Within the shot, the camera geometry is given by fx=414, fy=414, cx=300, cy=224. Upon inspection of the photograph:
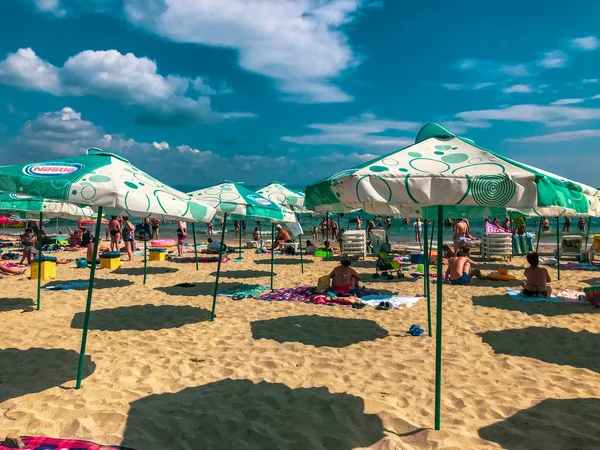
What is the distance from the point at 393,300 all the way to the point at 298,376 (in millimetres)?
4018

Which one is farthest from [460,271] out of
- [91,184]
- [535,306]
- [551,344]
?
[91,184]

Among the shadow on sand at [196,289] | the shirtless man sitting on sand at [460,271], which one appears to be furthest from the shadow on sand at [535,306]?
the shadow on sand at [196,289]

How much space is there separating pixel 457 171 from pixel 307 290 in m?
6.83

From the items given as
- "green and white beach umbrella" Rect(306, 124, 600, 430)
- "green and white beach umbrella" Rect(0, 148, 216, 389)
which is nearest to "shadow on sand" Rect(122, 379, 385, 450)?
"green and white beach umbrella" Rect(306, 124, 600, 430)

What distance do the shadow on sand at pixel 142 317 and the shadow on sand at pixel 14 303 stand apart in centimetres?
141

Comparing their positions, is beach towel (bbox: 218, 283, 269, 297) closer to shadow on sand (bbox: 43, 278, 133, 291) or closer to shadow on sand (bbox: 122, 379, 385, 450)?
shadow on sand (bbox: 43, 278, 133, 291)

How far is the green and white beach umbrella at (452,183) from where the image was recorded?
2691 mm

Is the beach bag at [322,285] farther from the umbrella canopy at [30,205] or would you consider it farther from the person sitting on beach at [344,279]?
the umbrella canopy at [30,205]

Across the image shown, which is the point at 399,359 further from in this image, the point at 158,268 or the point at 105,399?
the point at 158,268

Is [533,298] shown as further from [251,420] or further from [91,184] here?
[91,184]

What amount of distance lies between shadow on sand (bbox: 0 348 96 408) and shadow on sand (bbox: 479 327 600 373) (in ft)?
16.9

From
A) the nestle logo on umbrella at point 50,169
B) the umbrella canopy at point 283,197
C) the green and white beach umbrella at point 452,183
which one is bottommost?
the green and white beach umbrella at point 452,183

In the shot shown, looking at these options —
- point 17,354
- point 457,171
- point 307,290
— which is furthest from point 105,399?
point 307,290

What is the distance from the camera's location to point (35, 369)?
4570mm
